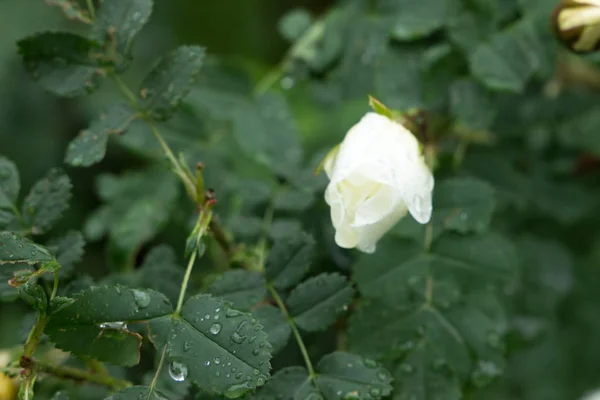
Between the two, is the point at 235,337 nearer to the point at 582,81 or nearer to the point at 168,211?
the point at 168,211

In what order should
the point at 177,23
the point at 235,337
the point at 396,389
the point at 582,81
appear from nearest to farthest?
1. the point at 235,337
2. the point at 396,389
3. the point at 582,81
4. the point at 177,23

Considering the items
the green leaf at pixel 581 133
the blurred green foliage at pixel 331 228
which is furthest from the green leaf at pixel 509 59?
the green leaf at pixel 581 133

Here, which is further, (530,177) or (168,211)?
(530,177)

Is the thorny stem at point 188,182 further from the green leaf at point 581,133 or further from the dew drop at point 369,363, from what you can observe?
the green leaf at point 581,133

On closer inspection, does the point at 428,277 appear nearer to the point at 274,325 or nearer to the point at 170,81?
the point at 274,325

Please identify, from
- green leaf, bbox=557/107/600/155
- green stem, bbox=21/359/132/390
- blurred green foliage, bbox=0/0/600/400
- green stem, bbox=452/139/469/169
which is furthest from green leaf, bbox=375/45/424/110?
green stem, bbox=21/359/132/390

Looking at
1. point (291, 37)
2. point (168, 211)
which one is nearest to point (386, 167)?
point (168, 211)
